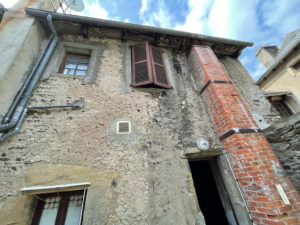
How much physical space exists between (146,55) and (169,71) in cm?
92

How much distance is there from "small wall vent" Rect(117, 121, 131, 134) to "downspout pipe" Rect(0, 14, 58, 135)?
6.59 ft

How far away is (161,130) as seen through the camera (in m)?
2.88

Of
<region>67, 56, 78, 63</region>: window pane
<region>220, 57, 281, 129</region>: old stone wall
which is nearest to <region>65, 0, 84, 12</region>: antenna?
<region>67, 56, 78, 63</region>: window pane

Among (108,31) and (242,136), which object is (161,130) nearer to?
(242,136)

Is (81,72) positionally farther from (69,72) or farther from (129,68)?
(129,68)

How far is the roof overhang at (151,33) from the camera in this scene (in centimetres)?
367

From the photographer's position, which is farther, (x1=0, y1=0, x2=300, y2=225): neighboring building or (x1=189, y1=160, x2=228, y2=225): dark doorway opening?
(x1=189, y1=160, x2=228, y2=225): dark doorway opening

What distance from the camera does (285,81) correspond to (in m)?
7.91

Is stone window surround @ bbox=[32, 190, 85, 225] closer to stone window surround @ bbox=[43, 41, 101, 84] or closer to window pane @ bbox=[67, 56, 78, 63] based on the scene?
stone window surround @ bbox=[43, 41, 101, 84]

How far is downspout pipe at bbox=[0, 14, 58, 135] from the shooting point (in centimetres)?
236

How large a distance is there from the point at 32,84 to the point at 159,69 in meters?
3.36

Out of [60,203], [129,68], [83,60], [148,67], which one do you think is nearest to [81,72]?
[83,60]

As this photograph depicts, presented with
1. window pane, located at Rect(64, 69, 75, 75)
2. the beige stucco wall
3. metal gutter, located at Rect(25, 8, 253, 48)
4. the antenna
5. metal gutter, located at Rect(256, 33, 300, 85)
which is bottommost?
window pane, located at Rect(64, 69, 75, 75)

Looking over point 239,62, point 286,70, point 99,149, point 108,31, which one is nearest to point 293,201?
point 99,149
